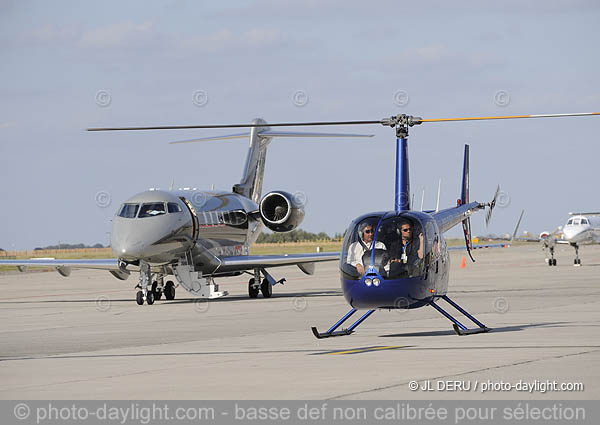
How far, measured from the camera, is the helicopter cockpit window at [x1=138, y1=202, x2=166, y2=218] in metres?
30.5

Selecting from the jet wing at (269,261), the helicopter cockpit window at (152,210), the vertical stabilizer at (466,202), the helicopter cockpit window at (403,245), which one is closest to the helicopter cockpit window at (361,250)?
the helicopter cockpit window at (403,245)

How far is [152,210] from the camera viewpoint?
101ft

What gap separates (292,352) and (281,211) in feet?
62.7

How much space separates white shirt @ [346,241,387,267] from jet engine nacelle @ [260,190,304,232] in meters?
16.5

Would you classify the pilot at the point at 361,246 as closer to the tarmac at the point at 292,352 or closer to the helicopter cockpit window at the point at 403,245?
the helicopter cockpit window at the point at 403,245

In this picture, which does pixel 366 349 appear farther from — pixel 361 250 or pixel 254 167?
pixel 254 167

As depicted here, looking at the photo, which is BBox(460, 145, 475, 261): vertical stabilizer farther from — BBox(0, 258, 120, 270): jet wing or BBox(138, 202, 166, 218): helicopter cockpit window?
BBox(0, 258, 120, 270): jet wing

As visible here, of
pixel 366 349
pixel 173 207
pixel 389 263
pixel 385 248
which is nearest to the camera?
pixel 366 349

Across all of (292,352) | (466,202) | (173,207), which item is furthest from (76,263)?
(292,352)

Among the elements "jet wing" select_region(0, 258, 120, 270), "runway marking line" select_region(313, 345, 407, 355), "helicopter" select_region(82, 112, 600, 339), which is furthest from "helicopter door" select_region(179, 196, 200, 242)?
"runway marking line" select_region(313, 345, 407, 355)

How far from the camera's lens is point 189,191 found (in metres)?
34.0

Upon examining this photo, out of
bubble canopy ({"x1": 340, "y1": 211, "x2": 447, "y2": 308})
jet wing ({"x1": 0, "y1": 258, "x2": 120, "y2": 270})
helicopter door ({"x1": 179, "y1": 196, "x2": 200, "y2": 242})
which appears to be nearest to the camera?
bubble canopy ({"x1": 340, "y1": 211, "x2": 447, "y2": 308})
